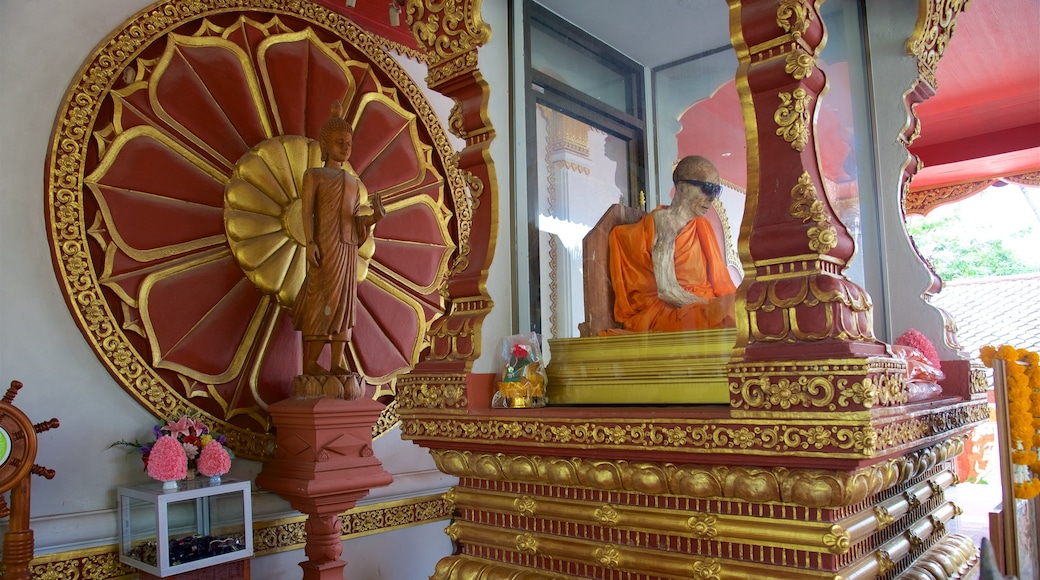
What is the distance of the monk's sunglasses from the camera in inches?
66.2

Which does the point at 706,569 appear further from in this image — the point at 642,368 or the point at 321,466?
the point at 321,466

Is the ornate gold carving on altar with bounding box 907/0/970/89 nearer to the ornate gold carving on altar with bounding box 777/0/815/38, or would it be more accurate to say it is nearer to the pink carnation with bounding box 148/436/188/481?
the ornate gold carving on altar with bounding box 777/0/815/38

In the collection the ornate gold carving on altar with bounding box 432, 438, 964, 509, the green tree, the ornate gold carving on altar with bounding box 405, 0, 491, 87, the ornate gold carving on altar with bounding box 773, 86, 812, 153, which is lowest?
the ornate gold carving on altar with bounding box 432, 438, 964, 509

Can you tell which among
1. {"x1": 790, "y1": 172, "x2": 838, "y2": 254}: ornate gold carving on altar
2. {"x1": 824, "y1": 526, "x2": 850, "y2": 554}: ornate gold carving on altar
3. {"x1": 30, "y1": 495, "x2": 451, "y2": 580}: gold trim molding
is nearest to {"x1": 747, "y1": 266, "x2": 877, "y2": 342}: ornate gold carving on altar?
{"x1": 790, "y1": 172, "x2": 838, "y2": 254}: ornate gold carving on altar

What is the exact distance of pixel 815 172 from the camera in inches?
56.5

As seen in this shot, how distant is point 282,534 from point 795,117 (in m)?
2.99

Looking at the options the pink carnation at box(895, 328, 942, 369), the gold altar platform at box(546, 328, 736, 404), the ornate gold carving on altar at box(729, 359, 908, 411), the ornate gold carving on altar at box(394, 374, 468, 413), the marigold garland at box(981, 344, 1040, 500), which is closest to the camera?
the ornate gold carving on altar at box(729, 359, 908, 411)

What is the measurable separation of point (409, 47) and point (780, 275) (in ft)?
11.2

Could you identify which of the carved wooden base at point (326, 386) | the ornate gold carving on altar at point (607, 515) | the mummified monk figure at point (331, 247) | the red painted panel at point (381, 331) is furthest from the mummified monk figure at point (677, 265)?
the red painted panel at point (381, 331)

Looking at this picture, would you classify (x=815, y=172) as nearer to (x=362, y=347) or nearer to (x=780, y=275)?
(x=780, y=275)

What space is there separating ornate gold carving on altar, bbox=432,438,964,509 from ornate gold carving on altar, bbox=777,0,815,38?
0.86m

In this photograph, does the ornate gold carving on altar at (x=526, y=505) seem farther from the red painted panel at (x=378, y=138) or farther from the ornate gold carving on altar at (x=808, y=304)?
the red painted panel at (x=378, y=138)

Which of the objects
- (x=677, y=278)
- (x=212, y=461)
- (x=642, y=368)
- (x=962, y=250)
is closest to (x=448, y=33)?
(x=677, y=278)

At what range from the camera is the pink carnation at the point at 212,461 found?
9.37 ft
